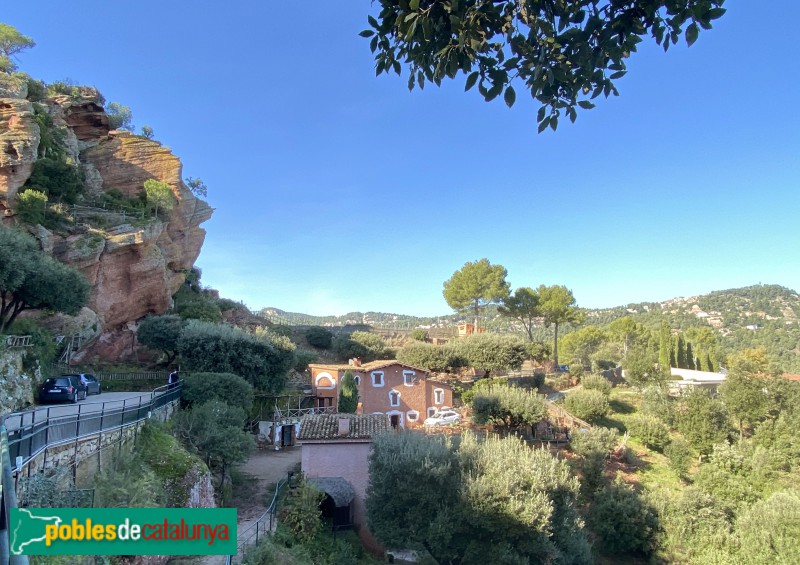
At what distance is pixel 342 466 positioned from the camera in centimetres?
1811

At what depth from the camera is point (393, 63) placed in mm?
3941

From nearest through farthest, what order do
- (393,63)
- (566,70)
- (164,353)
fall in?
(566,70), (393,63), (164,353)

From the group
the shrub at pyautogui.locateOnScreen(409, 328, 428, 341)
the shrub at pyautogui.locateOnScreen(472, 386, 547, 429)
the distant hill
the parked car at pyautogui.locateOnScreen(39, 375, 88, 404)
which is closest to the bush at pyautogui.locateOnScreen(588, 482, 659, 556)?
the shrub at pyautogui.locateOnScreen(472, 386, 547, 429)

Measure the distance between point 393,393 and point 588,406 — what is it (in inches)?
524

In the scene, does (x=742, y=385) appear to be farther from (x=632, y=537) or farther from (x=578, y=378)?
(x=632, y=537)

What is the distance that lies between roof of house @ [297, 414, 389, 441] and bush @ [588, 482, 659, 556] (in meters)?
10.3

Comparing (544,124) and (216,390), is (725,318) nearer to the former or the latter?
(216,390)

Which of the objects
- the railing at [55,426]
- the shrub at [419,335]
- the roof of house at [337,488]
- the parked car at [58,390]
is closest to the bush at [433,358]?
the shrub at [419,335]

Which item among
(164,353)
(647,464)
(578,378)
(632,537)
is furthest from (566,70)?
(578,378)

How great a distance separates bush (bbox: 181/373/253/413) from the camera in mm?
19219

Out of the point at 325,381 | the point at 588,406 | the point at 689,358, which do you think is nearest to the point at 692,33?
the point at 588,406

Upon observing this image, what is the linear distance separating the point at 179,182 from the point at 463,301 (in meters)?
33.6

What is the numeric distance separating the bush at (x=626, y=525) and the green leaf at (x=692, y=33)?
21.6 m

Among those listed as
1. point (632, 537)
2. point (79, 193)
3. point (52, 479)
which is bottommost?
point (632, 537)
